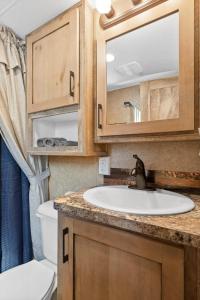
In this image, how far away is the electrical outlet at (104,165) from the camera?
1273 millimetres

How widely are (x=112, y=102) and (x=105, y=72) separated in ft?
0.57

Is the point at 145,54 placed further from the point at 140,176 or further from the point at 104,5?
the point at 140,176

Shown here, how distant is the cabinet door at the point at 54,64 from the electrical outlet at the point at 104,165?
0.40 meters

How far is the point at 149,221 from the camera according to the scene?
2.05ft

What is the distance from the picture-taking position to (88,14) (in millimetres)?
1149

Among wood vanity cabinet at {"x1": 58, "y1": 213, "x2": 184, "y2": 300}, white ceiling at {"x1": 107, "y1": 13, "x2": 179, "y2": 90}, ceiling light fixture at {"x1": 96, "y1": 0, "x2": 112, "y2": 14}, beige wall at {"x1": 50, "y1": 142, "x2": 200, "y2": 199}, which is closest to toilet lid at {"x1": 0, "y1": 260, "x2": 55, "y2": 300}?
wood vanity cabinet at {"x1": 58, "y1": 213, "x2": 184, "y2": 300}

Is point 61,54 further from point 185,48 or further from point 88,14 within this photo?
point 185,48

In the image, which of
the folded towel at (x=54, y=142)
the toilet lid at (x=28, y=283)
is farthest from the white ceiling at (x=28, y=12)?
the toilet lid at (x=28, y=283)

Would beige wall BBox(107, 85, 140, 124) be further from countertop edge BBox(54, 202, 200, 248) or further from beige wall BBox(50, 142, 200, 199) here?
countertop edge BBox(54, 202, 200, 248)

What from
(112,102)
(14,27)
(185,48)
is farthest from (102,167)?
(14,27)

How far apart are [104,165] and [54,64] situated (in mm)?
710

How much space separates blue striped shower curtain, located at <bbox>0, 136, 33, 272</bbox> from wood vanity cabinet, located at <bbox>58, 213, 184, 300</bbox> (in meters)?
0.84

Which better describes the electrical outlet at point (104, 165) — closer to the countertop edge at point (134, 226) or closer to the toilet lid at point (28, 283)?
the countertop edge at point (134, 226)

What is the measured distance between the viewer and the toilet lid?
1.02 m
